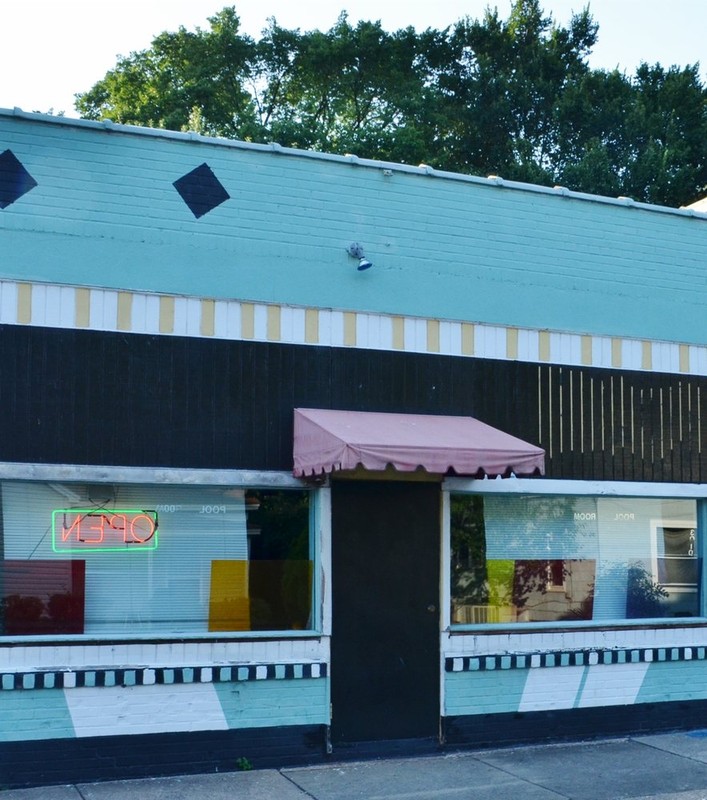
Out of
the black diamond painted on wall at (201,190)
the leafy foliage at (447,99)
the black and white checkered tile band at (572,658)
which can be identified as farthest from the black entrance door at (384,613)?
the leafy foliage at (447,99)

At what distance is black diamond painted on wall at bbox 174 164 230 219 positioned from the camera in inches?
361

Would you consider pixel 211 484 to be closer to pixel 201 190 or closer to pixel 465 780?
pixel 201 190

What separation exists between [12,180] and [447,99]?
23975 mm

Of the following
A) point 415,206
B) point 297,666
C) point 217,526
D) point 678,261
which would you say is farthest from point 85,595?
point 678,261

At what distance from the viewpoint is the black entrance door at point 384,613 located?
924 cm

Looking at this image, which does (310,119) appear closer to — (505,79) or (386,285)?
(505,79)

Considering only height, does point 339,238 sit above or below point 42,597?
above

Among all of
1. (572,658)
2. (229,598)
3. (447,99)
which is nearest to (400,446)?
(229,598)

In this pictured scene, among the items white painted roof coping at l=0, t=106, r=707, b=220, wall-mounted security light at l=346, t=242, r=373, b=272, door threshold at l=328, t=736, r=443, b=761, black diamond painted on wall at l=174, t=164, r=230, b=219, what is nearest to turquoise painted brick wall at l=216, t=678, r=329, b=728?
door threshold at l=328, t=736, r=443, b=761

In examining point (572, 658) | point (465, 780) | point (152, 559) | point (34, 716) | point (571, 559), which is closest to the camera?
point (34, 716)

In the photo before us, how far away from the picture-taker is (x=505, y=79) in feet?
98.8

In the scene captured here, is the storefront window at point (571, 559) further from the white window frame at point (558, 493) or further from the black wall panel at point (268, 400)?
the black wall panel at point (268, 400)

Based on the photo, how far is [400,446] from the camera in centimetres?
841

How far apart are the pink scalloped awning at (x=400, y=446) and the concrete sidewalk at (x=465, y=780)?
92.9 inches
